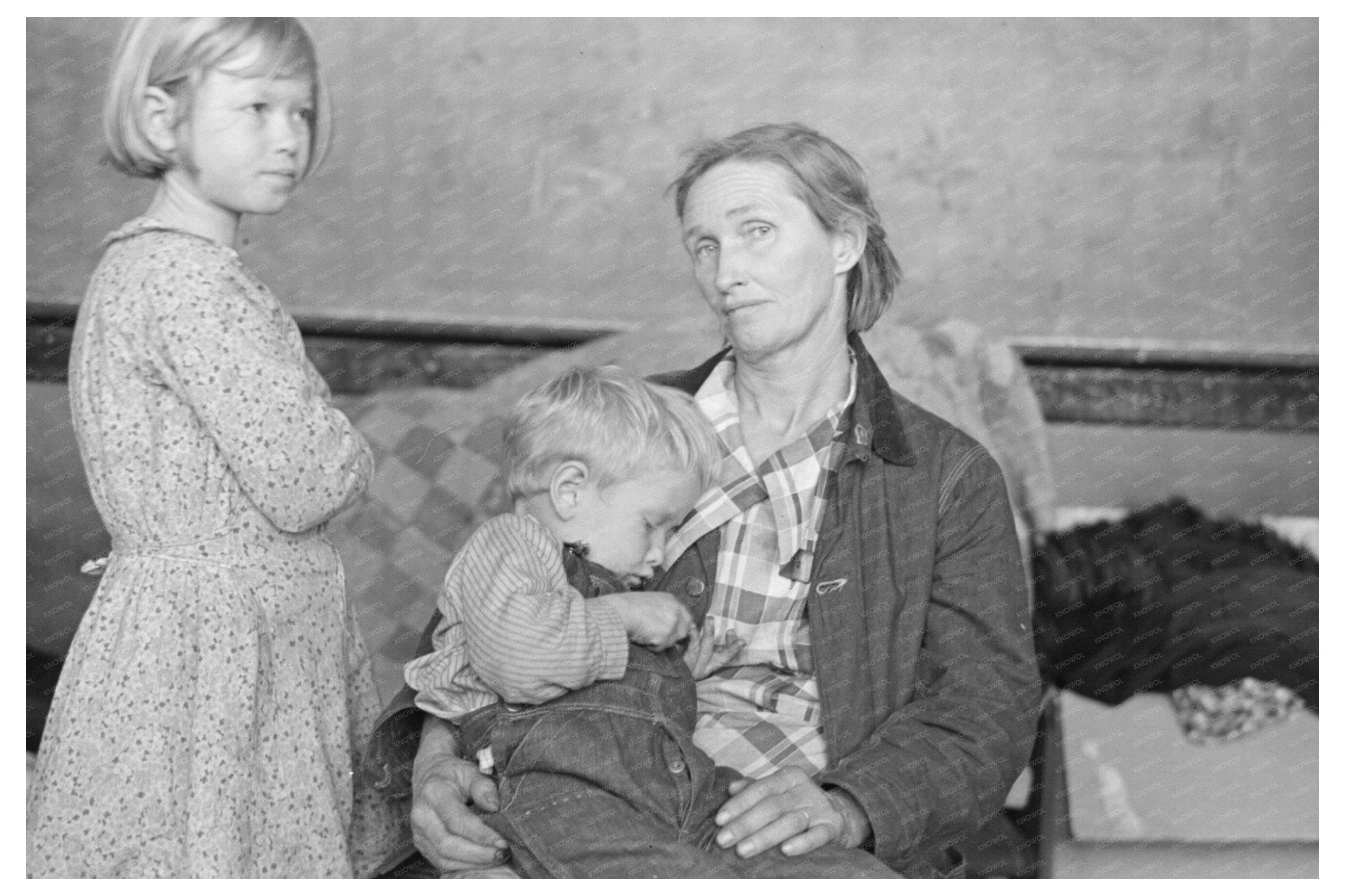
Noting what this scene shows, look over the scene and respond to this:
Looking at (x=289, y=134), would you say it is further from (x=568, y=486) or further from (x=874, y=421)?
(x=874, y=421)

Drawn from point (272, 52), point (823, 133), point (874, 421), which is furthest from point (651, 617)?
point (823, 133)

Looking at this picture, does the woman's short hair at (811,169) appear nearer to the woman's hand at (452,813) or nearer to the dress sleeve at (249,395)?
the dress sleeve at (249,395)

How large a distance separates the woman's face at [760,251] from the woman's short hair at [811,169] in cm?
2

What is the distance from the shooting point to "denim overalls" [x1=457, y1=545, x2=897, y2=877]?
230 centimetres

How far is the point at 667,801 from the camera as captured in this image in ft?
7.73

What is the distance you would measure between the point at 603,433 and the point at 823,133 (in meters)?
2.28

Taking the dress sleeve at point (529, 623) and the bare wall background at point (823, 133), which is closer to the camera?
the dress sleeve at point (529, 623)

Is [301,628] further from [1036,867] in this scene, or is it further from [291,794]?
[1036,867]

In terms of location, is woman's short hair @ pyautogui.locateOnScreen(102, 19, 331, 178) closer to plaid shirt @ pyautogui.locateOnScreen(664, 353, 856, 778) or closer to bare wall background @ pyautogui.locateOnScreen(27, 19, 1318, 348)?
plaid shirt @ pyautogui.locateOnScreen(664, 353, 856, 778)

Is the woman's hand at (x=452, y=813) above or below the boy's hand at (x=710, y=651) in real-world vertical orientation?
below

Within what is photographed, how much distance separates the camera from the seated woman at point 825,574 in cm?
247

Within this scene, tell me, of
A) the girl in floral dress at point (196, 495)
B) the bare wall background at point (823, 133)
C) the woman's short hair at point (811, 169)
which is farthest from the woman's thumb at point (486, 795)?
the bare wall background at point (823, 133)

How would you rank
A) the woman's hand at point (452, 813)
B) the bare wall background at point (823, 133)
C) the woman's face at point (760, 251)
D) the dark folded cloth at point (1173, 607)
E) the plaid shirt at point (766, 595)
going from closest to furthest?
the woman's hand at point (452, 813)
the plaid shirt at point (766, 595)
the woman's face at point (760, 251)
the dark folded cloth at point (1173, 607)
the bare wall background at point (823, 133)

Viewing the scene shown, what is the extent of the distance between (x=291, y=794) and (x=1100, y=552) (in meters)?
2.16
